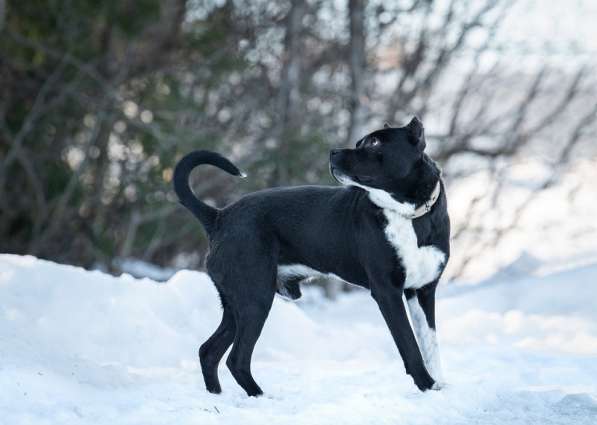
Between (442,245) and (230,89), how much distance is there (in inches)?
326

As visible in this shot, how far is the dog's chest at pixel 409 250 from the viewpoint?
412 cm

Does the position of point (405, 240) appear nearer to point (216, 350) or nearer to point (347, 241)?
point (347, 241)

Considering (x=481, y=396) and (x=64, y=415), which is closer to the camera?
(x=64, y=415)

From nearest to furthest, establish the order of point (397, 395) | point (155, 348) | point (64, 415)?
1. point (64, 415)
2. point (397, 395)
3. point (155, 348)

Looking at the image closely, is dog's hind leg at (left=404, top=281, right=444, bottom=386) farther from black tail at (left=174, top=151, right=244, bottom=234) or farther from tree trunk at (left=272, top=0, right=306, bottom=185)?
tree trunk at (left=272, top=0, right=306, bottom=185)

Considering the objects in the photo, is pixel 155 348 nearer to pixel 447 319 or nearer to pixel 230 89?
pixel 447 319

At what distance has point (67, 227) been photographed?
1126 centimetres

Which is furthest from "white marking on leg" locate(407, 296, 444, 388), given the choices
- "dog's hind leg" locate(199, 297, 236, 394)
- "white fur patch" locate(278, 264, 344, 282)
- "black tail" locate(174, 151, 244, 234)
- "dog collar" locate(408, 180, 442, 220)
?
"black tail" locate(174, 151, 244, 234)

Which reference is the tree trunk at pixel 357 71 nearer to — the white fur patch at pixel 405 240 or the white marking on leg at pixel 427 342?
the white marking on leg at pixel 427 342

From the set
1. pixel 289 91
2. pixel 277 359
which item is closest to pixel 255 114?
pixel 289 91

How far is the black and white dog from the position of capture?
4148 millimetres

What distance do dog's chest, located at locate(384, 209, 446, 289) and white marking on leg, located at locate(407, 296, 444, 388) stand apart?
32 centimetres

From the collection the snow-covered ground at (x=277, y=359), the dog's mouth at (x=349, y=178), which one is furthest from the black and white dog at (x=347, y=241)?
the snow-covered ground at (x=277, y=359)

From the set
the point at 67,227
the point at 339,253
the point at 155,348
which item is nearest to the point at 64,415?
the point at 339,253
